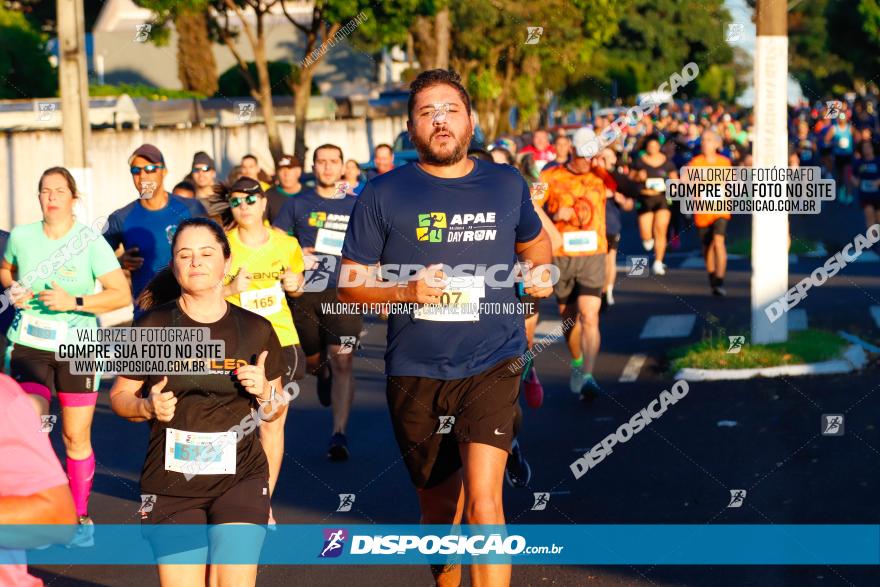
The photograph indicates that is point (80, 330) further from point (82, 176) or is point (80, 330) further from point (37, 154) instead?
point (37, 154)

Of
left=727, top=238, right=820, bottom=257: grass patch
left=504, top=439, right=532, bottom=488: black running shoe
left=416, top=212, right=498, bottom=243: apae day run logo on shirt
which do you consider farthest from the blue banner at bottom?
left=727, top=238, right=820, bottom=257: grass patch

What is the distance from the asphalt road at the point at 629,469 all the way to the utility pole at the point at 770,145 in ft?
3.12

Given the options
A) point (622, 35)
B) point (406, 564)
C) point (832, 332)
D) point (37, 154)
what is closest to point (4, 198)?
point (37, 154)

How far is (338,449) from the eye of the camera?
9.97m

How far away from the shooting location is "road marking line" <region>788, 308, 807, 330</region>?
15.1m

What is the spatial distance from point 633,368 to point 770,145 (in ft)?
7.31

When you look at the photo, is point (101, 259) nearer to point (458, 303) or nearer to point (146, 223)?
point (146, 223)

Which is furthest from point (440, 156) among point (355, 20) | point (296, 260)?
point (355, 20)

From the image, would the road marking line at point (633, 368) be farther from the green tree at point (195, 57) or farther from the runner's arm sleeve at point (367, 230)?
the green tree at point (195, 57)

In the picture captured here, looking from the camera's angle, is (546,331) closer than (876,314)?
No

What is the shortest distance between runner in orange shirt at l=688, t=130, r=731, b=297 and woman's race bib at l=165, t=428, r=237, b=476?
12995mm

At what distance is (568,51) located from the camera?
48219 millimetres

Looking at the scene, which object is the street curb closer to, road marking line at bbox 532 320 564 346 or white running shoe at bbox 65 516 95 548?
road marking line at bbox 532 320 564 346

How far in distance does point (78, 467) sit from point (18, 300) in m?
1.00
